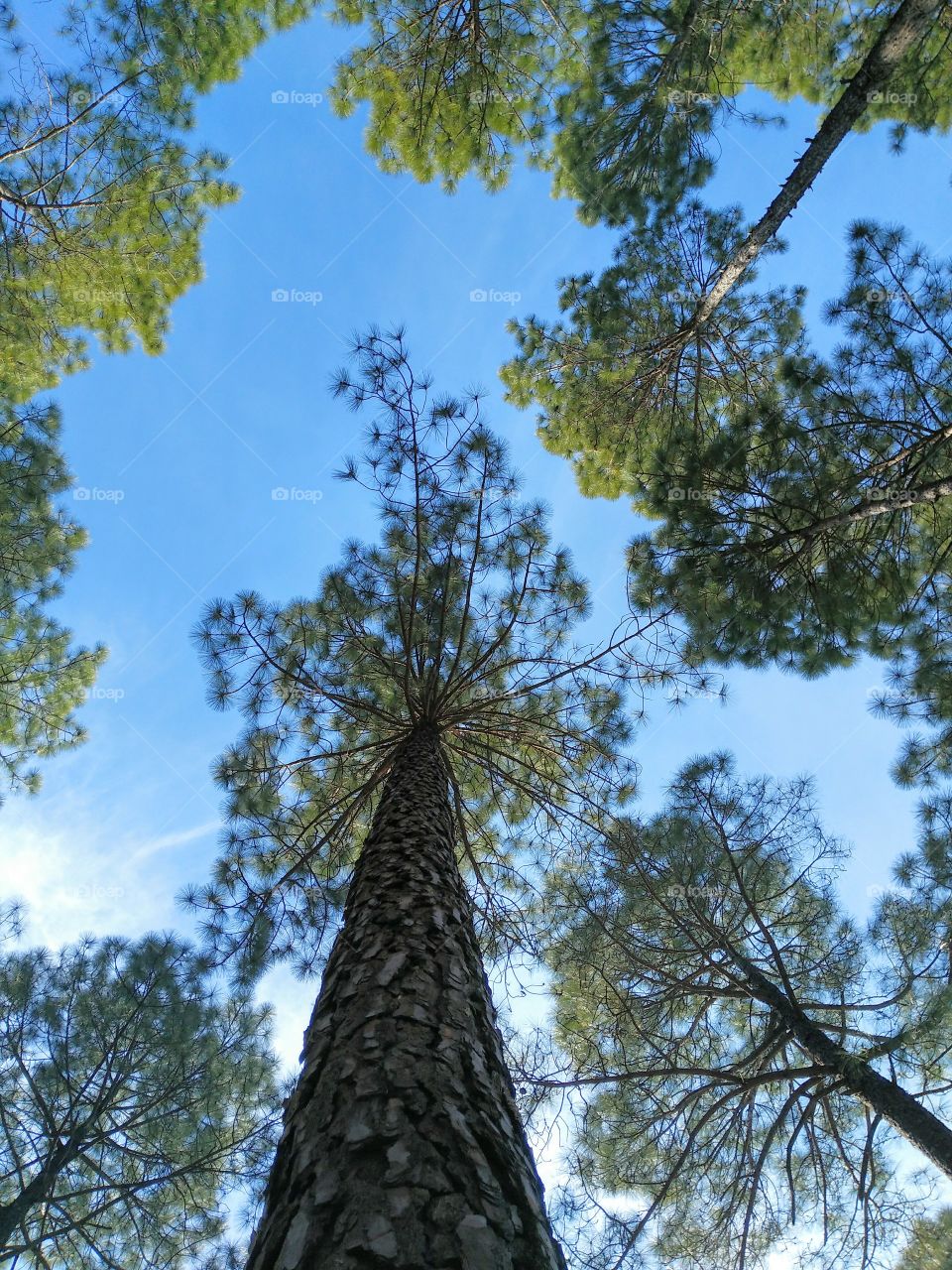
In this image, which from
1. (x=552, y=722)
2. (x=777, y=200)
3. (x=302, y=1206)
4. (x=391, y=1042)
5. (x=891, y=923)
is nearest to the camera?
(x=302, y=1206)

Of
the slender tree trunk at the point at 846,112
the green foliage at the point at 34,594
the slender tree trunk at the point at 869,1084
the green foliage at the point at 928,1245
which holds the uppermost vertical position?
the green foliage at the point at 34,594

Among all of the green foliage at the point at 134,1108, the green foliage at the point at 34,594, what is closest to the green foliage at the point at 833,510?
the green foliage at the point at 134,1108

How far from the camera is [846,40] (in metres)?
7.84

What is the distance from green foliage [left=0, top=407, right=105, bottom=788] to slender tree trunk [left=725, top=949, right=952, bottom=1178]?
374 inches

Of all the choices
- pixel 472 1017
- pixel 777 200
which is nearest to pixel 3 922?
pixel 472 1017

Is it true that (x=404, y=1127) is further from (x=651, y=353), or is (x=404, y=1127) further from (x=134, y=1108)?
(x=651, y=353)

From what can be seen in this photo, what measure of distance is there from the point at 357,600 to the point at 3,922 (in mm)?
4723

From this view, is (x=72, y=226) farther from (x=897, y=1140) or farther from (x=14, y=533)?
(x=897, y=1140)

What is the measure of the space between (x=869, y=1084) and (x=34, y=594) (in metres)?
11.2

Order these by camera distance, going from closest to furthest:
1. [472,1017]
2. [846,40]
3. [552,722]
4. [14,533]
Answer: [472,1017]
[552,722]
[846,40]
[14,533]

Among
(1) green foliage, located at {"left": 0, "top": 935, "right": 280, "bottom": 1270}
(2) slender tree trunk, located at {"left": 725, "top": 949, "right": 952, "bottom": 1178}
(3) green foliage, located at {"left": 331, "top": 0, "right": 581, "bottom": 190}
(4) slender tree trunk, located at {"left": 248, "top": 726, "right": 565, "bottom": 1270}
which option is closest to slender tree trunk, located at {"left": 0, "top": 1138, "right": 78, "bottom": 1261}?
(1) green foliage, located at {"left": 0, "top": 935, "right": 280, "bottom": 1270}

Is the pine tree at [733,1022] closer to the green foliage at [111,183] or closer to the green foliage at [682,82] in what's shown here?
the green foliage at [682,82]

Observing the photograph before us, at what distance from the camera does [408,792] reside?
4.48m

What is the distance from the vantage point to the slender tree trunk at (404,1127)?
123 centimetres
